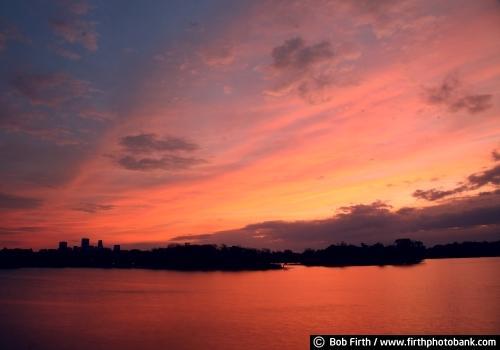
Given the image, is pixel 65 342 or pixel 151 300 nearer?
pixel 65 342

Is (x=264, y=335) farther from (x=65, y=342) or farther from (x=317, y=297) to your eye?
(x=317, y=297)

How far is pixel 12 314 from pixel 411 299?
2261 inches

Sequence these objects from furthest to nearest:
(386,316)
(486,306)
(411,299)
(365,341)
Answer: (411,299)
(486,306)
(386,316)
(365,341)

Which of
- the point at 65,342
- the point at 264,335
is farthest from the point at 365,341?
the point at 65,342

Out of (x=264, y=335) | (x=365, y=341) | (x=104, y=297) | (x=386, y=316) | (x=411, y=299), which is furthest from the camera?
(x=104, y=297)

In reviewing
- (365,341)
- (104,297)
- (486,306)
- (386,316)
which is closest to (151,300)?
(104,297)

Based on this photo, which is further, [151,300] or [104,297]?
[104,297]

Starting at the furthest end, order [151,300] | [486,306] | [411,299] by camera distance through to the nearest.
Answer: [151,300] < [411,299] < [486,306]

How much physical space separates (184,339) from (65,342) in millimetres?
10857

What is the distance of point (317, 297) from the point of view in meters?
75.5

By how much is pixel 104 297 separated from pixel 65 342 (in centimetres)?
4164

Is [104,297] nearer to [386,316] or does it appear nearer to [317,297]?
[317,297]

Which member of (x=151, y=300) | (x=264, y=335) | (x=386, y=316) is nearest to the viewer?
(x=264, y=335)

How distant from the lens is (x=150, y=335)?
42969 mm
